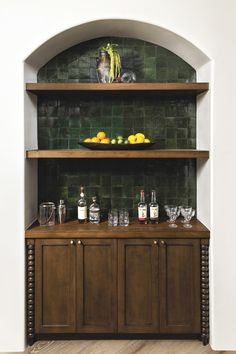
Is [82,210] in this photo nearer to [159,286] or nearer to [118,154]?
[118,154]

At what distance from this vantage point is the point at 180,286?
10.3 feet

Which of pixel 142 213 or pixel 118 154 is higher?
pixel 118 154

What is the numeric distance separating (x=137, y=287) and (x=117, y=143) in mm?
1079

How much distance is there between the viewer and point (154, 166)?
3.62 metres

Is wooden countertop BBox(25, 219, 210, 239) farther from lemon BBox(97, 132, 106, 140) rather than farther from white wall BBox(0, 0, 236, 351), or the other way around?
lemon BBox(97, 132, 106, 140)

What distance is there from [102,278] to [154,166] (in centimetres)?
104

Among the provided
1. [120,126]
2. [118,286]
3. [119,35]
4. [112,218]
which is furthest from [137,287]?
[119,35]

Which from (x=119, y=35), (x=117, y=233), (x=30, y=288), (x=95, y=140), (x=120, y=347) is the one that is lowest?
(x=120, y=347)

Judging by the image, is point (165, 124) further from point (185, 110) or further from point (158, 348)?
point (158, 348)
